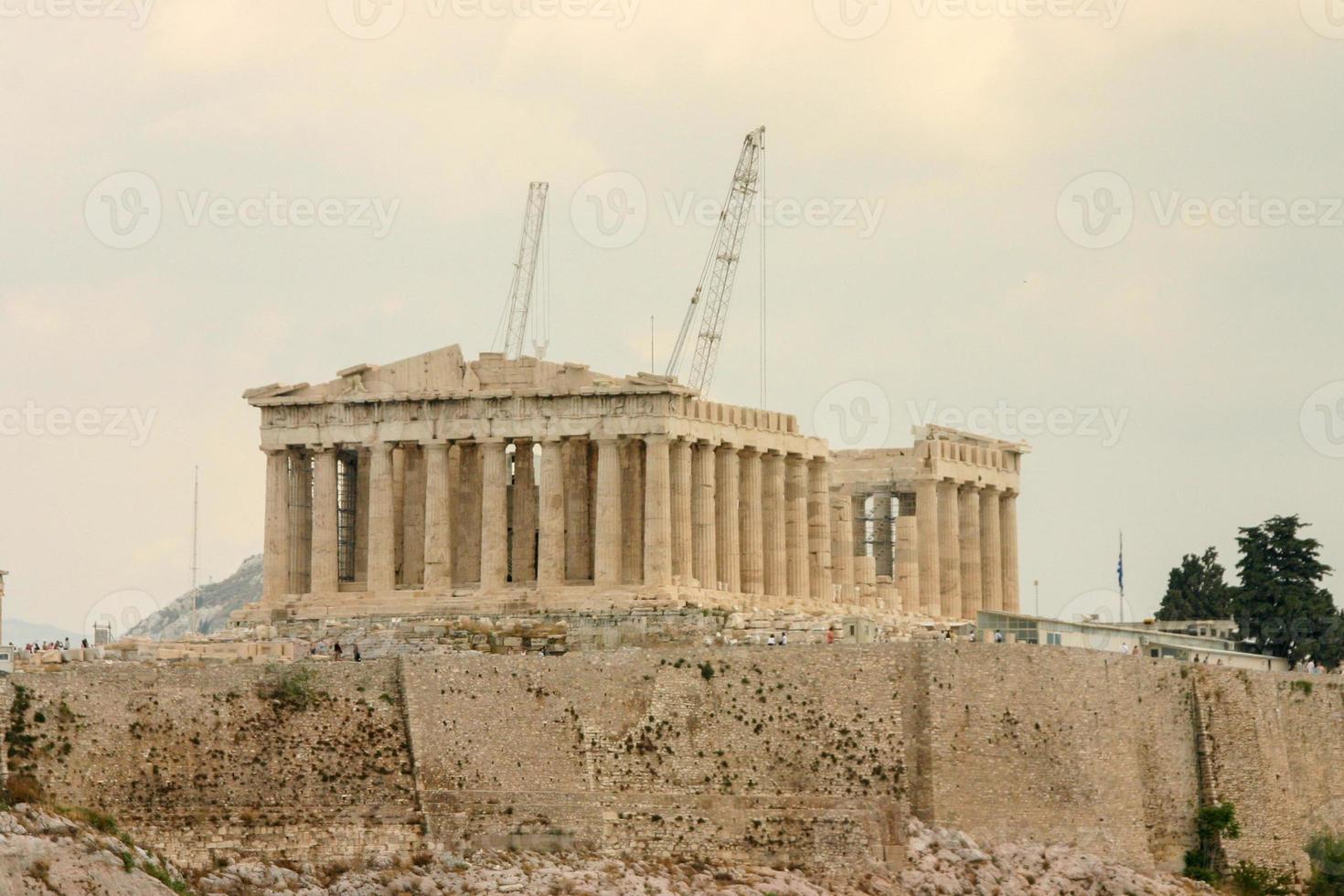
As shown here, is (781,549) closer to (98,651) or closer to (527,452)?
(527,452)

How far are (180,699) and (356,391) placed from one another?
90.5 ft

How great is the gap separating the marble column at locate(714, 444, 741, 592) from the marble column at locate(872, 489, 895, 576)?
78.4 ft

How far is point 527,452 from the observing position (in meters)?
143

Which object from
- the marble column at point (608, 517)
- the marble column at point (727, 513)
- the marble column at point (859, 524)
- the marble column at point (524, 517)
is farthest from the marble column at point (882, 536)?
the marble column at point (608, 517)

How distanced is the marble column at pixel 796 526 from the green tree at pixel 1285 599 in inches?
874

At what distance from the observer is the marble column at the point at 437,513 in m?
140

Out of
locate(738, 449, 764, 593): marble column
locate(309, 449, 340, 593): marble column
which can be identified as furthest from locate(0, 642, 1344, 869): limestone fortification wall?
locate(309, 449, 340, 593): marble column

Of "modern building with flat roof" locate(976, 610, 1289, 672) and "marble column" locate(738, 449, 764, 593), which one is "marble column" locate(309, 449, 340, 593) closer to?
"marble column" locate(738, 449, 764, 593)

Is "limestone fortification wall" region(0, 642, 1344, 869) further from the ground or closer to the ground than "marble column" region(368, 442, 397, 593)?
closer to the ground

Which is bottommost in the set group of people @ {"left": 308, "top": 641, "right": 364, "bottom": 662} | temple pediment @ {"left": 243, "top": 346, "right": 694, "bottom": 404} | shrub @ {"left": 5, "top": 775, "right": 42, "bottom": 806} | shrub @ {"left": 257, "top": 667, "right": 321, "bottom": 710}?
shrub @ {"left": 5, "top": 775, "right": 42, "bottom": 806}

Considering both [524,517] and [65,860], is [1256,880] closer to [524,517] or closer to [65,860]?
[524,517]

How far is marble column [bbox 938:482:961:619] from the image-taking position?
159 metres

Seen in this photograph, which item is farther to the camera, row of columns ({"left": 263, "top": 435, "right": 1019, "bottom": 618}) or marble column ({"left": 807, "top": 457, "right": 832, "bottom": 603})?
marble column ({"left": 807, "top": 457, "right": 832, "bottom": 603})

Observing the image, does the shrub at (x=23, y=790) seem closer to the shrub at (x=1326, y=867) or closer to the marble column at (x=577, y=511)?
the marble column at (x=577, y=511)
